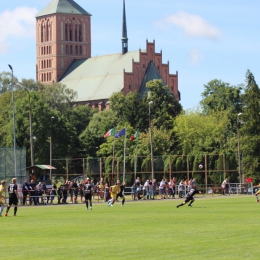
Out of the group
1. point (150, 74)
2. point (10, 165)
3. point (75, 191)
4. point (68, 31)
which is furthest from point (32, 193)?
point (68, 31)

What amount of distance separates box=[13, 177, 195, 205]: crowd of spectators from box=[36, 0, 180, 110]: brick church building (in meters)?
92.8

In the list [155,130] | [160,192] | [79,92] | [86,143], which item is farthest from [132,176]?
[79,92]

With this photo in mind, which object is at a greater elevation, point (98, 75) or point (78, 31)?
point (78, 31)

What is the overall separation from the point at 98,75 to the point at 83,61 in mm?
11979

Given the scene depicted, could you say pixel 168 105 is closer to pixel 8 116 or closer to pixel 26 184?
pixel 8 116

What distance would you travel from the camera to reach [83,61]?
620 ft

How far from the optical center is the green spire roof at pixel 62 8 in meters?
188

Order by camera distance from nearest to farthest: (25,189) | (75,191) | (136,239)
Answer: (136,239) → (25,189) → (75,191)

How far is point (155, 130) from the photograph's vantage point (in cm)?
11069

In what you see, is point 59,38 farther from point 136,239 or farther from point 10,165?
point 136,239

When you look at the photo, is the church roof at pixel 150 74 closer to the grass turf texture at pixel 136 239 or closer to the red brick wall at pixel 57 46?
the red brick wall at pixel 57 46

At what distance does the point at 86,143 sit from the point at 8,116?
39.6 feet

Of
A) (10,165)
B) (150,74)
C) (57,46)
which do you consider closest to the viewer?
(10,165)

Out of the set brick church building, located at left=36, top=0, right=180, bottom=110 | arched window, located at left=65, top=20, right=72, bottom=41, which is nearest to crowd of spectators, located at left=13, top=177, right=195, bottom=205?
brick church building, located at left=36, top=0, right=180, bottom=110
